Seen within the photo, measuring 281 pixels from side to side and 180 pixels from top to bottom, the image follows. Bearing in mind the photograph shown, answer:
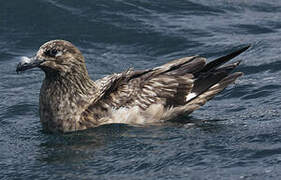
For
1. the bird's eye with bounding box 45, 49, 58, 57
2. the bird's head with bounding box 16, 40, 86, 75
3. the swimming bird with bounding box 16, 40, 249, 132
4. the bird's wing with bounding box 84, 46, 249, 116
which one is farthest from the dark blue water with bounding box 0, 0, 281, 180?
the bird's eye with bounding box 45, 49, 58, 57

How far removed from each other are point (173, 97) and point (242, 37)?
4.28 meters

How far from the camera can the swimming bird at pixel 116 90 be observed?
28.8 ft

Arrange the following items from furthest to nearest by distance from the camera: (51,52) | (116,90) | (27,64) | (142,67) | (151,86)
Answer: (142,67) < (151,86) < (116,90) < (51,52) < (27,64)

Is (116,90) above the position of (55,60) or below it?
below

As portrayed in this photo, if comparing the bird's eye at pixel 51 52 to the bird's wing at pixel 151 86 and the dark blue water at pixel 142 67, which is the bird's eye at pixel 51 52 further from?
the dark blue water at pixel 142 67

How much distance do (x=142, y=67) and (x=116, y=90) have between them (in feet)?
9.96

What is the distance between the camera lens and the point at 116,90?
8.95 metres

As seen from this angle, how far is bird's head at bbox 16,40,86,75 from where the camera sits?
8562mm

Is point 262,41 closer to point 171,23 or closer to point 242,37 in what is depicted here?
point 242,37

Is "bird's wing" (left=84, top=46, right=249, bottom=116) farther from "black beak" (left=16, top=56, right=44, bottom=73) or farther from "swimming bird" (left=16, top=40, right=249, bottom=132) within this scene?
"black beak" (left=16, top=56, right=44, bottom=73)

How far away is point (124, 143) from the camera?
27.3 feet

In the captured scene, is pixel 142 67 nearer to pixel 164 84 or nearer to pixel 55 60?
pixel 164 84

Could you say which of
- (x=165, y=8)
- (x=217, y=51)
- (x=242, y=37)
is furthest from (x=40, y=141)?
(x=165, y=8)

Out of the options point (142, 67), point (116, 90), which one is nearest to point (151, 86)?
point (116, 90)
